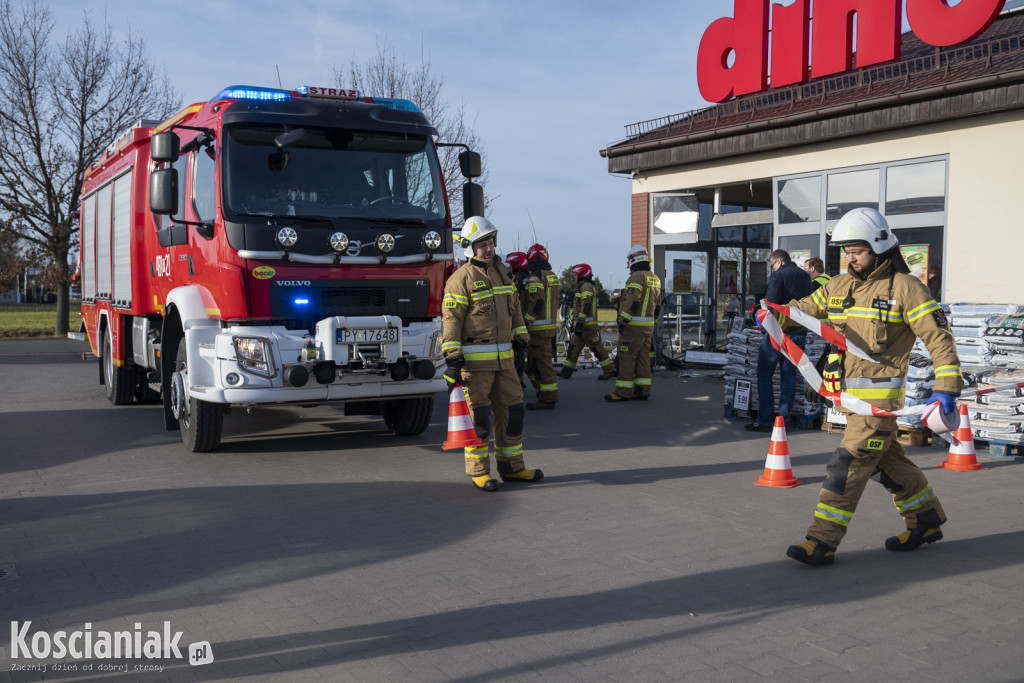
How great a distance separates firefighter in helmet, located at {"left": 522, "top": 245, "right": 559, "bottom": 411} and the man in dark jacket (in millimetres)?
2822

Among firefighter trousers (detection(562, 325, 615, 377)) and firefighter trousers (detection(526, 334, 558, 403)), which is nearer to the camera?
firefighter trousers (detection(526, 334, 558, 403))

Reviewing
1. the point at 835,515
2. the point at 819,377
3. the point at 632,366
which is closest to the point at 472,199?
the point at 632,366

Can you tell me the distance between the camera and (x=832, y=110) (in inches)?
523

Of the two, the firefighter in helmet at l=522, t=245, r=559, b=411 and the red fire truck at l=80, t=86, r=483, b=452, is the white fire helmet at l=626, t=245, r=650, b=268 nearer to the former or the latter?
the firefighter in helmet at l=522, t=245, r=559, b=411

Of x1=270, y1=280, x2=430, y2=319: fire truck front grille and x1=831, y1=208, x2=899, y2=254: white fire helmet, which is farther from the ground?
x1=831, y1=208, x2=899, y2=254: white fire helmet

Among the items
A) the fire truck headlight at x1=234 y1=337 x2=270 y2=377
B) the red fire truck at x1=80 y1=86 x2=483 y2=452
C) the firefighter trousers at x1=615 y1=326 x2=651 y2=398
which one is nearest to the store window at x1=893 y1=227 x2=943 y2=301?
the firefighter trousers at x1=615 y1=326 x2=651 y2=398

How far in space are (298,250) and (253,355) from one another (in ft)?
3.29

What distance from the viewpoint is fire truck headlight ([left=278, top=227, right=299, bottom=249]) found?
7988 mm

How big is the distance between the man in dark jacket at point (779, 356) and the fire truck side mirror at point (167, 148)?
230 inches

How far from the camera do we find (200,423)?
857cm

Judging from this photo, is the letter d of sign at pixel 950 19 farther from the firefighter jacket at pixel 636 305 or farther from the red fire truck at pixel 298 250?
the red fire truck at pixel 298 250

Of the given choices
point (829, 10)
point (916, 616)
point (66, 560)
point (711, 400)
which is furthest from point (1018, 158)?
point (66, 560)

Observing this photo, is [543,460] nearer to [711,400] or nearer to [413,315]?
[413,315]

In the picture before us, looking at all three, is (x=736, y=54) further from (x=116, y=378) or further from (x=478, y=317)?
(x=116, y=378)
